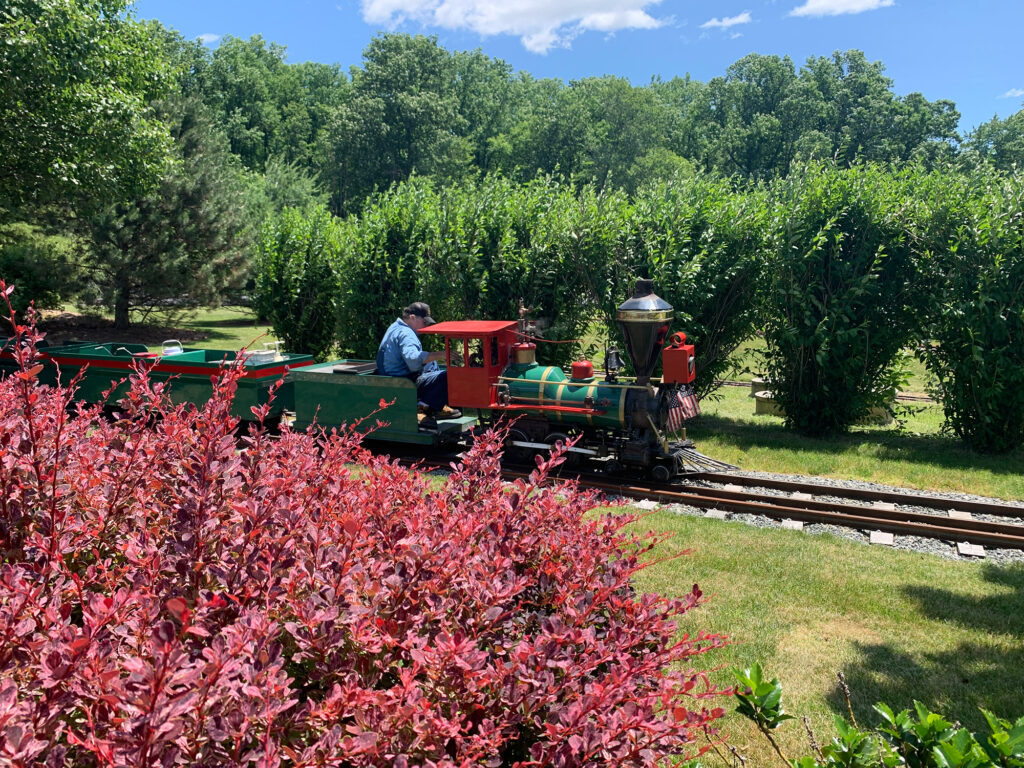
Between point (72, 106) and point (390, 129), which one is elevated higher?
point (390, 129)

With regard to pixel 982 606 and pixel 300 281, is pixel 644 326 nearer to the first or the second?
pixel 982 606

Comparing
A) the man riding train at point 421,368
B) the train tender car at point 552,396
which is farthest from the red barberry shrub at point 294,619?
the man riding train at point 421,368

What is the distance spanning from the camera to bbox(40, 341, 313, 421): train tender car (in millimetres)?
11484

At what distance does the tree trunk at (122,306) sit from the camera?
24.5 metres

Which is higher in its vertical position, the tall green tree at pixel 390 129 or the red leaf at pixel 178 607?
the tall green tree at pixel 390 129

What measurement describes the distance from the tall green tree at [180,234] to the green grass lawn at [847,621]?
20546mm

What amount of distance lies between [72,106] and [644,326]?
47.5 feet

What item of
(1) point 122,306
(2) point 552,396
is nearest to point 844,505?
(2) point 552,396

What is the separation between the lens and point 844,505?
28.9ft

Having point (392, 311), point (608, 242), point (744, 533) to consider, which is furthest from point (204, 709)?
point (392, 311)

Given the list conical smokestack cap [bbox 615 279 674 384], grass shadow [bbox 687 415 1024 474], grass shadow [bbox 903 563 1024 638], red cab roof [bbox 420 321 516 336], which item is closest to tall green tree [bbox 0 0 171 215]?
red cab roof [bbox 420 321 516 336]

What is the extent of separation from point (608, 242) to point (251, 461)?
10380mm

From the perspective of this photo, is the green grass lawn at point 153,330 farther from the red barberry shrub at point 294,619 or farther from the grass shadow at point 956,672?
the red barberry shrub at point 294,619

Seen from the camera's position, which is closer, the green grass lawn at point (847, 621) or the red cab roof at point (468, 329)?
the green grass lawn at point (847, 621)
